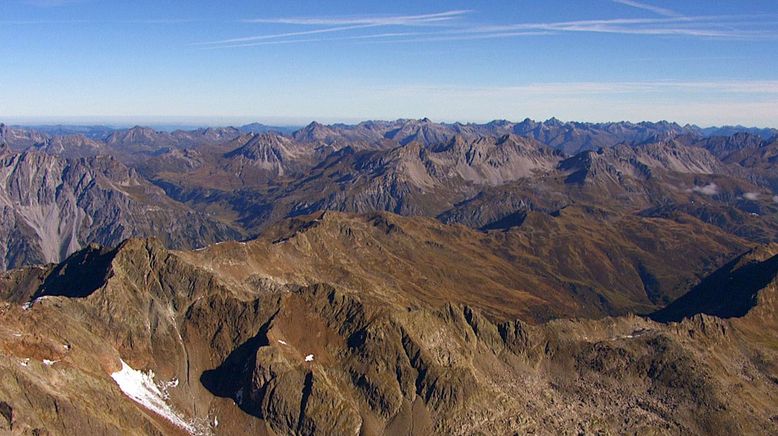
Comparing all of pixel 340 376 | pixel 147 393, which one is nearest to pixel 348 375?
pixel 340 376

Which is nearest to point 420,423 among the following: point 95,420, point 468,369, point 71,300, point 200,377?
point 468,369

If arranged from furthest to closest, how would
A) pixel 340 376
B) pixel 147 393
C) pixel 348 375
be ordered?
pixel 348 375, pixel 340 376, pixel 147 393

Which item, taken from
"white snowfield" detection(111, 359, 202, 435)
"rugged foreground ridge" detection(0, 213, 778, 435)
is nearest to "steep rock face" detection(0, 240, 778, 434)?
"rugged foreground ridge" detection(0, 213, 778, 435)

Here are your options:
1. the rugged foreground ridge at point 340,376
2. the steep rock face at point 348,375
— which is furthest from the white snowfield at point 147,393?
the steep rock face at point 348,375

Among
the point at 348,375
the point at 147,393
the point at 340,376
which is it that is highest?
the point at 348,375

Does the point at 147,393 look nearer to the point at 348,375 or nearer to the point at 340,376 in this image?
the point at 340,376

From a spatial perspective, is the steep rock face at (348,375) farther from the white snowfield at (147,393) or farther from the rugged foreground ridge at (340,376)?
the white snowfield at (147,393)

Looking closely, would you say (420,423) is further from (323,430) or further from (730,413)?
(730,413)

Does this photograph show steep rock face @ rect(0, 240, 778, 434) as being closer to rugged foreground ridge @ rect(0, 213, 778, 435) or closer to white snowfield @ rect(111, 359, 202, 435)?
rugged foreground ridge @ rect(0, 213, 778, 435)
